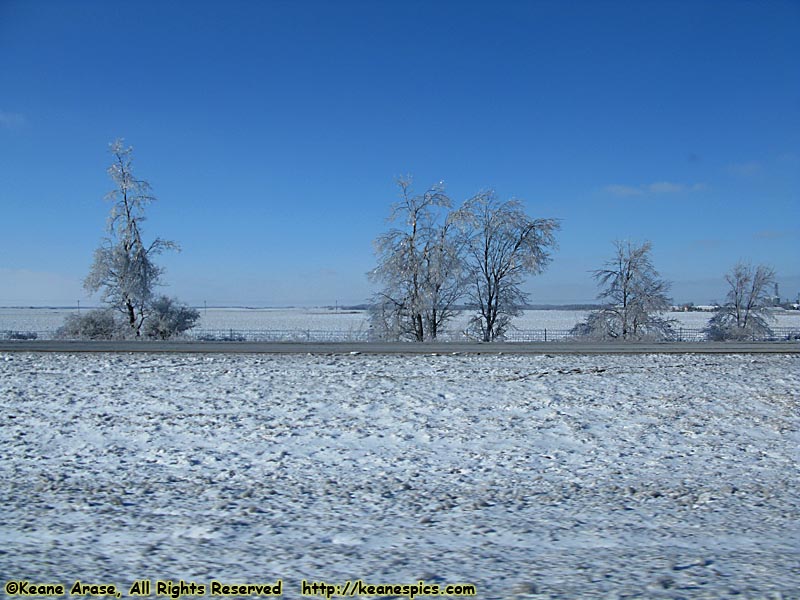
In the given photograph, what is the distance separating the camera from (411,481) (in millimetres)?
7117

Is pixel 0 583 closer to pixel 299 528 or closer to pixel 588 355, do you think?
pixel 299 528

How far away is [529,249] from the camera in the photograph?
1283 inches

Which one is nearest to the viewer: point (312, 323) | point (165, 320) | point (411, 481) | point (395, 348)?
point (411, 481)

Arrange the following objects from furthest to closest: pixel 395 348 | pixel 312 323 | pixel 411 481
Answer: pixel 312 323 → pixel 395 348 → pixel 411 481

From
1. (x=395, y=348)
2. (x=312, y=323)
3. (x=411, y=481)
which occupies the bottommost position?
(x=411, y=481)

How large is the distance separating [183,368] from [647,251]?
29.8 metres

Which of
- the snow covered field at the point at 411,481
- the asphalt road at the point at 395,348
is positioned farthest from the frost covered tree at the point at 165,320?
the snow covered field at the point at 411,481

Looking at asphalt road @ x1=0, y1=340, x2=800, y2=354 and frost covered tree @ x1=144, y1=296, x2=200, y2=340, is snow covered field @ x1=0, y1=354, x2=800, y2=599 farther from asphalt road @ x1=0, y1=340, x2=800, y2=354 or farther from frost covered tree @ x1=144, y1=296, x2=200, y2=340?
frost covered tree @ x1=144, y1=296, x2=200, y2=340

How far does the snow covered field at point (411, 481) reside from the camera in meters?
4.65

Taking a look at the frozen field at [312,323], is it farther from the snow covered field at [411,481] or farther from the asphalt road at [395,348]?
the snow covered field at [411,481]

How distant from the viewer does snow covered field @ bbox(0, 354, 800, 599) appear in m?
4.65

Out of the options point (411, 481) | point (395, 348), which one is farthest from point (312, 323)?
point (411, 481)

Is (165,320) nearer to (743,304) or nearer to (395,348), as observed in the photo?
(395,348)

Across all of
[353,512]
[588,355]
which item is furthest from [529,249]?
[353,512]
